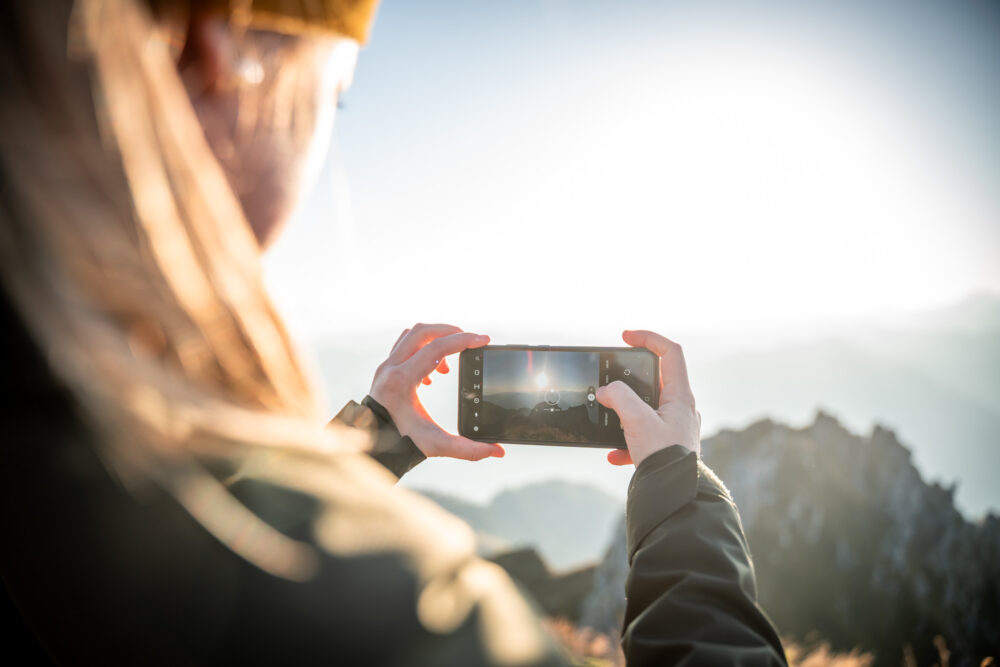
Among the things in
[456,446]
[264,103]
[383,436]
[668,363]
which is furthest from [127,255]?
[668,363]

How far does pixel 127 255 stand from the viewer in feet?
1.79

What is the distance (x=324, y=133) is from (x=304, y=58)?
0.23 metres

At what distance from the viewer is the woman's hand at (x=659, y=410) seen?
66.3 inches

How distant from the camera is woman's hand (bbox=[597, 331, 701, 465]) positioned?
1683mm

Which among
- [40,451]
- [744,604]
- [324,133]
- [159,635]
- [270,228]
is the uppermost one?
[324,133]

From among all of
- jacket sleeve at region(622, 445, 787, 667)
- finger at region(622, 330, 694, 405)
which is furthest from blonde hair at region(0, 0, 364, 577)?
finger at region(622, 330, 694, 405)

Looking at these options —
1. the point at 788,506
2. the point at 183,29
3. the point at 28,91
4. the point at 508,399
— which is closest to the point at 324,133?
the point at 183,29

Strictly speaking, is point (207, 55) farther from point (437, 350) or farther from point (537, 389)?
point (537, 389)

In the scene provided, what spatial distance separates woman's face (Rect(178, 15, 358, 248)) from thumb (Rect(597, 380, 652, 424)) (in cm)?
132

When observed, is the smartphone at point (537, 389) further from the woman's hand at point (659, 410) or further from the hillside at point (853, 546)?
the hillside at point (853, 546)

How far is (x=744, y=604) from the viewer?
985 millimetres

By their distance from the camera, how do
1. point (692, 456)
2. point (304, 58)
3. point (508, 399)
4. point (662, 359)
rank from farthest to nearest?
point (508, 399)
point (662, 359)
point (692, 456)
point (304, 58)

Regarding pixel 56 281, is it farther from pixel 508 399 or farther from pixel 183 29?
pixel 508 399

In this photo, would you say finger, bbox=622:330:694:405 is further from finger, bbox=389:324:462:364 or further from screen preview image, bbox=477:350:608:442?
finger, bbox=389:324:462:364
